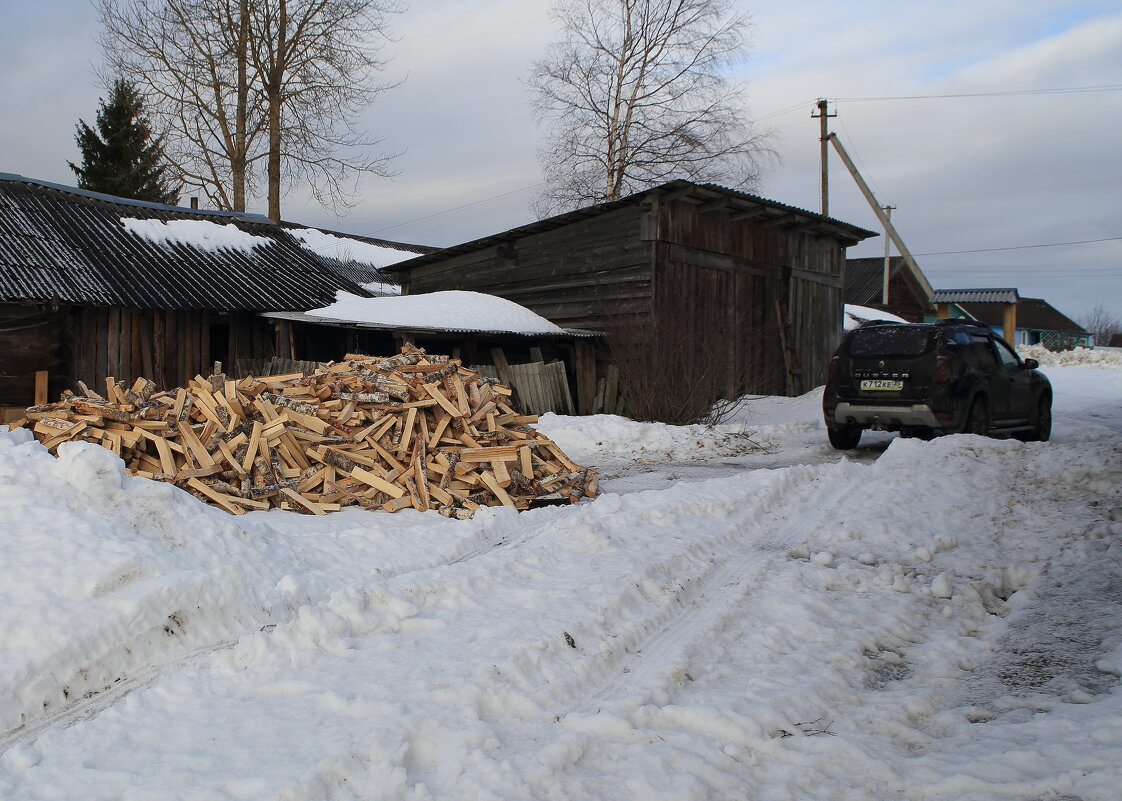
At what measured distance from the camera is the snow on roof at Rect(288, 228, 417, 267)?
26000 mm

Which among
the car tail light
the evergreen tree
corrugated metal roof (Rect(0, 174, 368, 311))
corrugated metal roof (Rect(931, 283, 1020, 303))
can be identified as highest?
the evergreen tree

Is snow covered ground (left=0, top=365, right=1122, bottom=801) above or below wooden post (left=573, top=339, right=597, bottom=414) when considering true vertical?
below

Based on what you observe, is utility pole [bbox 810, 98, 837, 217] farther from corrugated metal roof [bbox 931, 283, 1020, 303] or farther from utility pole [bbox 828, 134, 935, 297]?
corrugated metal roof [bbox 931, 283, 1020, 303]

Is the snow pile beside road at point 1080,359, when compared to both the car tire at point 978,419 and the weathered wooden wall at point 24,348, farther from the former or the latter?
the weathered wooden wall at point 24,348

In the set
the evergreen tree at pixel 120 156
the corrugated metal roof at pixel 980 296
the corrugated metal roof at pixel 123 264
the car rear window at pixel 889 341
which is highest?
the evergreen tree at pixel 120 156

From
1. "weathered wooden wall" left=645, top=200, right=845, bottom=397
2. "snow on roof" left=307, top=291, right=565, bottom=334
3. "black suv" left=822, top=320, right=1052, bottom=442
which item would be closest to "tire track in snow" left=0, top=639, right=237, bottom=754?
"black suv" left=822, top=320, right=1052, bottom=442

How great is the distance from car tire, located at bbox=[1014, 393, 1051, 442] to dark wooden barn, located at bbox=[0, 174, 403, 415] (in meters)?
13.5

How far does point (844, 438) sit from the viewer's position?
11.0m

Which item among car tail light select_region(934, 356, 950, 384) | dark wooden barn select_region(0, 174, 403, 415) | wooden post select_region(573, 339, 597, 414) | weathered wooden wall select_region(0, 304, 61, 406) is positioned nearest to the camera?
car tail light select_region(934, 356, 950, 384)

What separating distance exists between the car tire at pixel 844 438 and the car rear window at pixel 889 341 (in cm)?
120

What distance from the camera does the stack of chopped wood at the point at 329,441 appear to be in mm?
6840

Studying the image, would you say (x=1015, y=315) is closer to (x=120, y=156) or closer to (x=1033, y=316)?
(x=1033, y=316)

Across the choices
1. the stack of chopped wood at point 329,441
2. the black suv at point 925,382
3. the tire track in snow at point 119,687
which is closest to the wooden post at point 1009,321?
the black suv at point 925,382

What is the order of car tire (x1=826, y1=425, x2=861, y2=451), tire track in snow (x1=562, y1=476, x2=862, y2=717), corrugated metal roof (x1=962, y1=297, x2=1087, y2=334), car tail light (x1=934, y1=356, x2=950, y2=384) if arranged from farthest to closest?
corrugated metal roof (x1=962, y1=297, x2=1087, y2=334) → car tire (x1=826, y1=425, x2=861, y2=451) → car tail light (x1=934, y1=356, x2=950, y2=384) → tire track in snow (x1=562, y1=476, x2=862, y2=717)
